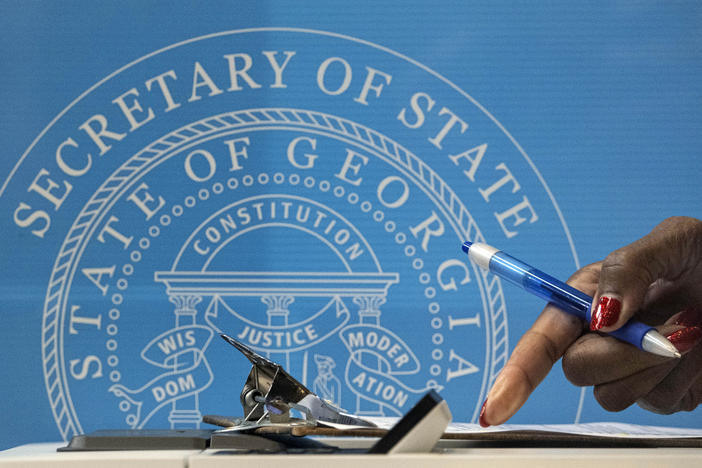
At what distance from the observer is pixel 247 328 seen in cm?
112

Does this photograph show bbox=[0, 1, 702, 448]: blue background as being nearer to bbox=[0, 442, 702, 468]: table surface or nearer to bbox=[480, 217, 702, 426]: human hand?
bbox=[480, 217, 702, 426]: human hand

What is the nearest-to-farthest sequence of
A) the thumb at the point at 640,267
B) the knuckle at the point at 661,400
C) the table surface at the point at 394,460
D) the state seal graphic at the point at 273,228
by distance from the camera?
the table surface at the point at 394,460 → the thumb at the point at 640,267 → the knuckle at the point at 661,400 → the state seal graphic at the point at 273,228

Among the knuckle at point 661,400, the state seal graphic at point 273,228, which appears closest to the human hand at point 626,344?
the knuckle at point 661,400

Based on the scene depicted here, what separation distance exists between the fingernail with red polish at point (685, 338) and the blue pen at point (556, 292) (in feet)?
0.19

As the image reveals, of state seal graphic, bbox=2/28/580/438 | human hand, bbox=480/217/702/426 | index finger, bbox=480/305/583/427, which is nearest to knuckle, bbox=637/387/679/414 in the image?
human hand, bbox=480/217/702/426

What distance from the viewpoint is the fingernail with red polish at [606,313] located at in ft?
1.58

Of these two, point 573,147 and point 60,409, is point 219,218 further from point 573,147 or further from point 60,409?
point 573,147

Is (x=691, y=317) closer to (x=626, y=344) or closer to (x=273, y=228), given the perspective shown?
(x=626, y=344)

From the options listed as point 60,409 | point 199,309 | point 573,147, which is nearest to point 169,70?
A: point 199,309

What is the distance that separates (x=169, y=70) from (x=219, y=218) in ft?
0.83

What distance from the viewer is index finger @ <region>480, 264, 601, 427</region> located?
0.48 metres

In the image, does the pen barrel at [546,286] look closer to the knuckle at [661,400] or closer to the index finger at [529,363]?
the index finger at [529,363]

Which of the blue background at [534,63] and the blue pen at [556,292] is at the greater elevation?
the blue background at [534,63]

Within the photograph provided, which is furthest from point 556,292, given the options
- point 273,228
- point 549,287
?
point 273,228
